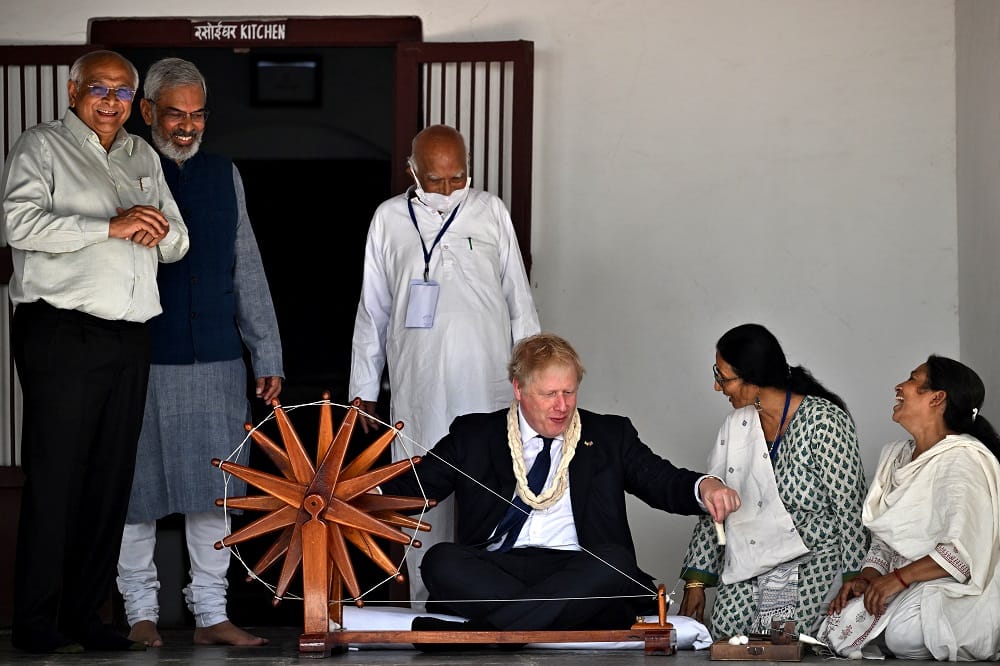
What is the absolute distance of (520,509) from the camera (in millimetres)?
4293

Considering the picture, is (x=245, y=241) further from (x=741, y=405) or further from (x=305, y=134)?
(x=741, y=405)

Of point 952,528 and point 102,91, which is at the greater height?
point 102,91

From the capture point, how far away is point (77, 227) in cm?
401

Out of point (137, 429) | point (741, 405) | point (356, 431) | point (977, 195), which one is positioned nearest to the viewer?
point (137, 429)

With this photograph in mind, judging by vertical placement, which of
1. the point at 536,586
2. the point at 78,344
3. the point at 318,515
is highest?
the point at 78,344

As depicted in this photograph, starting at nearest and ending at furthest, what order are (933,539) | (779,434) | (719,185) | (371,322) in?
1. (933,539)
2. (779,434)
3. (371,322)
4. (719,185)

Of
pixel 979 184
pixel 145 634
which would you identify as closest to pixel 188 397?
pixel 145 634

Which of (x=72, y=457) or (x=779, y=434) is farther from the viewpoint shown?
(x=779, y=434)

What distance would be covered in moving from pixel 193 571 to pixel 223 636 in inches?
9.0

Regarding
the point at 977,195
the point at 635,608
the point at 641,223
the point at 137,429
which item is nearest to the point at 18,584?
the point at 137,429

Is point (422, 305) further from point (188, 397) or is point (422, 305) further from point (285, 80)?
point (285, 80)

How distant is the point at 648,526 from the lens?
553 centimetres

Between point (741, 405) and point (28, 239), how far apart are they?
7.16 ft

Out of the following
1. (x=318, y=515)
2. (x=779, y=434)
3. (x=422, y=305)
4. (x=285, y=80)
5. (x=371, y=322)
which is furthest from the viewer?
(x=285, y=80)
